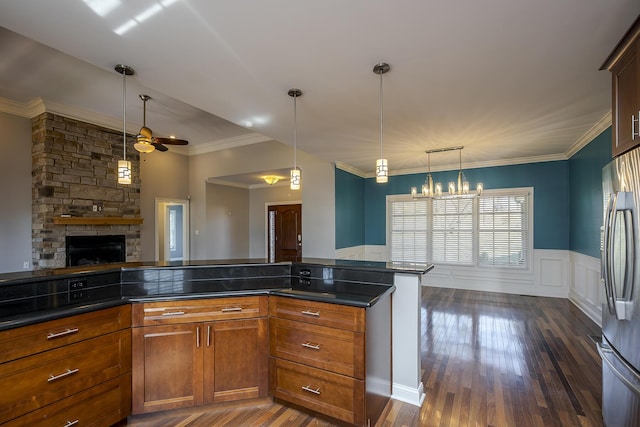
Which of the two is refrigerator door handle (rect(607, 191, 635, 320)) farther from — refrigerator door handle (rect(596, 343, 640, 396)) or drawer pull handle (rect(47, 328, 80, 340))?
drawer pull handle (rect(47, 328, 80, 340))

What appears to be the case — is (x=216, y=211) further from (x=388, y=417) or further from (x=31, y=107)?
(x=388, y=417)

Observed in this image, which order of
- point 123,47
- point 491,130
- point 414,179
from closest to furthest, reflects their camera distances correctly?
point 123,47, point 491,130, point 414,179

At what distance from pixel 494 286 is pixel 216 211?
6.60 meters

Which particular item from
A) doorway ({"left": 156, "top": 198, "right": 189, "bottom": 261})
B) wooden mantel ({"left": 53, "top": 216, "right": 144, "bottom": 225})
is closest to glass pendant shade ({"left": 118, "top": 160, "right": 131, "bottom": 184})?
wooden mantel ({"left": 53, "top": 216, "right": 144, "bottom": 225})

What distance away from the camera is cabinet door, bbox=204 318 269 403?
219 cm

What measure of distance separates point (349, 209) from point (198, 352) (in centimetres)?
481

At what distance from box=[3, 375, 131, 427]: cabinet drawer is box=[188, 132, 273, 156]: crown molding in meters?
5.16

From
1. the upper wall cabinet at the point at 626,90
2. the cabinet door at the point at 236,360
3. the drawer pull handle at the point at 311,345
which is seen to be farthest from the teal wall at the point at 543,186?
the cabinet door at the point at 236,360

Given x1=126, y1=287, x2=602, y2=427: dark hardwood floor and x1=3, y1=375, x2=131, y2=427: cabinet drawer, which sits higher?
x1=3, y1=375, x2=131, y2=427: cabinet drawer

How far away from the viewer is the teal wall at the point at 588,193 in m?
3.98

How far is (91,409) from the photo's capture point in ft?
6.15

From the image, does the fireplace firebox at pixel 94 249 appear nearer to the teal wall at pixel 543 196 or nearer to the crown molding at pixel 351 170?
the teal wall at pixel 543 196

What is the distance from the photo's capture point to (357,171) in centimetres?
689

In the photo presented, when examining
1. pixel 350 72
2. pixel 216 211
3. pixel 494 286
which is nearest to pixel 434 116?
pixel 350 72
